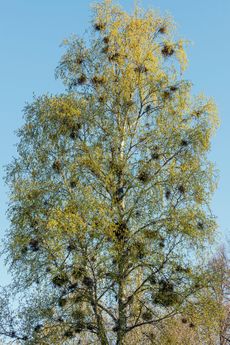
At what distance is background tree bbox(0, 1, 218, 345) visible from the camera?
49.2ft

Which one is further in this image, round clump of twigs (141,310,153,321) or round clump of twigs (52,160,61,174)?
round clump of twigs (52,160,61,174)

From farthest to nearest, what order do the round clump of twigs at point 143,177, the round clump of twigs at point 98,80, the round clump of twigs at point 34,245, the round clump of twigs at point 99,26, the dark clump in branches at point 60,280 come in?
1. the round clump of twigs at point 99,26
2. the round clump of twigs at point 98,80
3. the round clump of twigs at point 143,177
4. the round clump of twigs at point 34,245
5. the dark clump in branches at point 60,280

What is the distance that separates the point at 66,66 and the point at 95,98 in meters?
1.72

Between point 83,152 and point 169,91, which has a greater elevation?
point 169,91

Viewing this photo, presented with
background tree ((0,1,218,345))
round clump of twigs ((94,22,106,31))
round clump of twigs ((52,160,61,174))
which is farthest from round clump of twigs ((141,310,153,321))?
round clump of twigs ((94,22,106,31))

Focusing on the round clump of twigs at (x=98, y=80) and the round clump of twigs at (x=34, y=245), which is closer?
the round clump of twigs at (x=34, y=245)

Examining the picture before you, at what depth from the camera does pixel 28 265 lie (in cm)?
1555

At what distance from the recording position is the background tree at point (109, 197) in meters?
15.0

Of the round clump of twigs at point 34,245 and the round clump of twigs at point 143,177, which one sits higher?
the round clump of twigs at point 143,177

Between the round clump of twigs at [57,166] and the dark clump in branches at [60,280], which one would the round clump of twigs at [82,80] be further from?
the dark clump in branches at [60,280]

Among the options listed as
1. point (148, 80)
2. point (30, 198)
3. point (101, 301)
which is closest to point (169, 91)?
point (148, 80)

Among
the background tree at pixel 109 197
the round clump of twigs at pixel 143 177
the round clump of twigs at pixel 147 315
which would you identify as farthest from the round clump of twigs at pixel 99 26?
the round clump of twigs at pixel 147 315

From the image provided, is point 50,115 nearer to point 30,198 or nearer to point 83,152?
point 83,152

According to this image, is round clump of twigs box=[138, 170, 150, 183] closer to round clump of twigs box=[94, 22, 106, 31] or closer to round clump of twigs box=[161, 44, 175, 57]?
round clump of twigs box=[161, 44, 175, 57]
